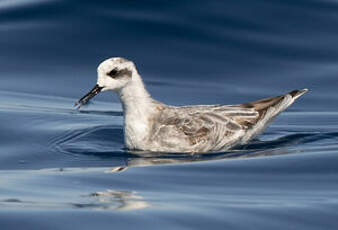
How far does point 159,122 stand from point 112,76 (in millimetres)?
893

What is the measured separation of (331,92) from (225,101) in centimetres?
182

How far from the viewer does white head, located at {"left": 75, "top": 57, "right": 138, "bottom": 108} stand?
35.0ft

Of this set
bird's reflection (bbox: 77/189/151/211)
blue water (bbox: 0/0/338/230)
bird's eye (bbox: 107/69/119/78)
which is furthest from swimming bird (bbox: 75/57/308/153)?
bird's reflection (bbox: 77/189/151/211)

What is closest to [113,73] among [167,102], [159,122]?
[159,122]

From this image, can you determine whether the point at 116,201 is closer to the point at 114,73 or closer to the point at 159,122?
the point at 114,73

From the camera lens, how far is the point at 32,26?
16.6 m

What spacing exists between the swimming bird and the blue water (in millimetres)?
213

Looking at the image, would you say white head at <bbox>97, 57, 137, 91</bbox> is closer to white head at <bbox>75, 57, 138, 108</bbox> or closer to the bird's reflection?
white head at <bbox>75, 57, 138, 108</bbox>

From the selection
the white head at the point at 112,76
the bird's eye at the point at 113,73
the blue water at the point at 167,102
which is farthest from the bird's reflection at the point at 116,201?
the bird's eye at the point at 113,73

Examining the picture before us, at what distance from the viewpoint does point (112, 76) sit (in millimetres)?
10758

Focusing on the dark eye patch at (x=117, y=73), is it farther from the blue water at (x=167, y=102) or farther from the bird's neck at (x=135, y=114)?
the blue water at (x=167, y=102)

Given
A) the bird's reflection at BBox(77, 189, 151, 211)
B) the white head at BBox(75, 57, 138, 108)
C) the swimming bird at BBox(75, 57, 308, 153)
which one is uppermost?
the white head at BBox(75, 57, 138, 108)

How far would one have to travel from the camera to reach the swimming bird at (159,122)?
426 inches

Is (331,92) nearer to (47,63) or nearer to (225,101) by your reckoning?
(225,101)
